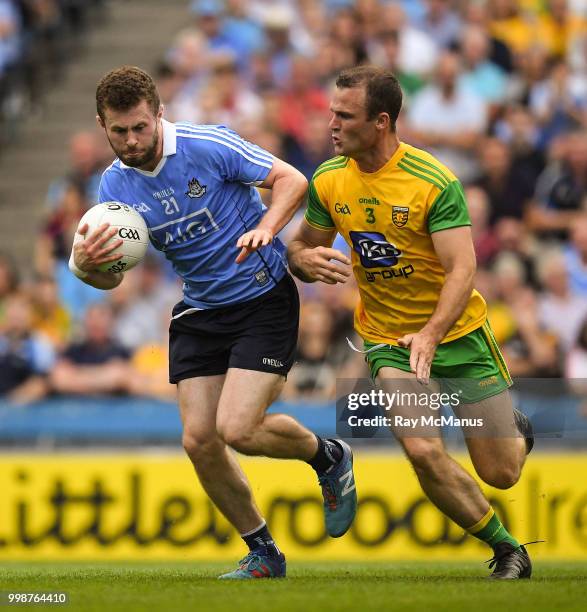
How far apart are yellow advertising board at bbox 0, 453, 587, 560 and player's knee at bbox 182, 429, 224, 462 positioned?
3.76m

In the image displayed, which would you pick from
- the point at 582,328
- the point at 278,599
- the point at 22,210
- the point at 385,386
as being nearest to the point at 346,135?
the point at 385,386

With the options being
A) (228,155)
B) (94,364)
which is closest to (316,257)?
(228,155)

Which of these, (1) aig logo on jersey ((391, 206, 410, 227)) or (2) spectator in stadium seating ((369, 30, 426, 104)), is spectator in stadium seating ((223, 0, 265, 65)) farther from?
(1) aig logo on jersey ((391, 206, 410, 227))

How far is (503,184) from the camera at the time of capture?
535 inches

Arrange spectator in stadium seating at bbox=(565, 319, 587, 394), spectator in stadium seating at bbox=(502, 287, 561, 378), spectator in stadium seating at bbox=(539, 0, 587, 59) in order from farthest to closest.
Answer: spectator in stadium seating at bbox=(539, 0, 587, 59), spectator in stadium seating at bbox=(502, 287, 561, 378), spectator in stadium seating at bbox=(565, 319, 587, 394)

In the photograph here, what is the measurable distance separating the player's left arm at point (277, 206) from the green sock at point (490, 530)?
193cm

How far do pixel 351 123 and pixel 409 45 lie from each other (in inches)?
316

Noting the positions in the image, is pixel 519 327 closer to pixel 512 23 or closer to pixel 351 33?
pixel 351 33

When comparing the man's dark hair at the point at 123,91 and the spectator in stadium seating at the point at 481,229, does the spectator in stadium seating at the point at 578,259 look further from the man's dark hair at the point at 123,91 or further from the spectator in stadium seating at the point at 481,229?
the man's dark hair at the point at 123,91

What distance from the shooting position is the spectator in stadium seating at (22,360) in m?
12.9

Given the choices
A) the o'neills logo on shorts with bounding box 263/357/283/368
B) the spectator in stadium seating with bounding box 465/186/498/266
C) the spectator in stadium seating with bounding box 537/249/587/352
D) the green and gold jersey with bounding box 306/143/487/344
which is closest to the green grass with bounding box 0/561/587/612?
the o'neills logo on shorts with bounding box 263/357/283/368

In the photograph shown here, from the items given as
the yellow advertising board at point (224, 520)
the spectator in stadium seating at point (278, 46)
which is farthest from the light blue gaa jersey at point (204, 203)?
the spectator in stadium seating at point (278, 46)

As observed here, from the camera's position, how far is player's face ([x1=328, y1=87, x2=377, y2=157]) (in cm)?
758

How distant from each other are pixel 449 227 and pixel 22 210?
1051 cm
